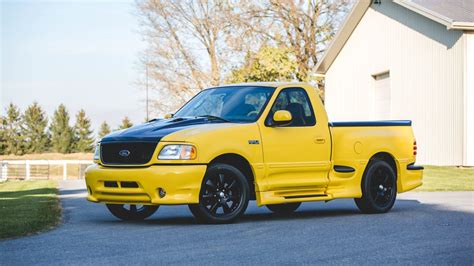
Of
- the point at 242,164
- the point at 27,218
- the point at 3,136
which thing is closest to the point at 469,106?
the point at 242,164

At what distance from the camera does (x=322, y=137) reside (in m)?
12.7

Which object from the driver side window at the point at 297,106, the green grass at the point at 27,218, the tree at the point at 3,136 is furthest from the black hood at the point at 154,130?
the tree at the point at 3,136

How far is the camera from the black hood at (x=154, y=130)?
11.3 meters

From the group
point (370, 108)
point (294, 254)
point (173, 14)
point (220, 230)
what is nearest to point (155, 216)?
point (220, 230)

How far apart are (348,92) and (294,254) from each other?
1199 inches

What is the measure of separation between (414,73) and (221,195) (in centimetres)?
2210

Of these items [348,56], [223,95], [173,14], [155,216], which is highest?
[173,14]

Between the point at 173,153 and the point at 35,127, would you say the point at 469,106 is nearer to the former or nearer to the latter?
the point at 173,153

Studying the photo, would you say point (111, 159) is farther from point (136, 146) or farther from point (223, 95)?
point (223, 95)

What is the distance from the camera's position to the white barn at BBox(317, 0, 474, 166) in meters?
29.1

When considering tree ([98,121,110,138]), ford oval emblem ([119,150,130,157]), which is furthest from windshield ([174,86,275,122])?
tree ([98,121,110,138])

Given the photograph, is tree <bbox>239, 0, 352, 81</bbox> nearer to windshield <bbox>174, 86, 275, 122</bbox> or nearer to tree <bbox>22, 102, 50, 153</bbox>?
windshield <bbox>174, 86, 275, 122</bbox>

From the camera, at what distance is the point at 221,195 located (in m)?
11.4

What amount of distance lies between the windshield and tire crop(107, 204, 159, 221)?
1444 mm
